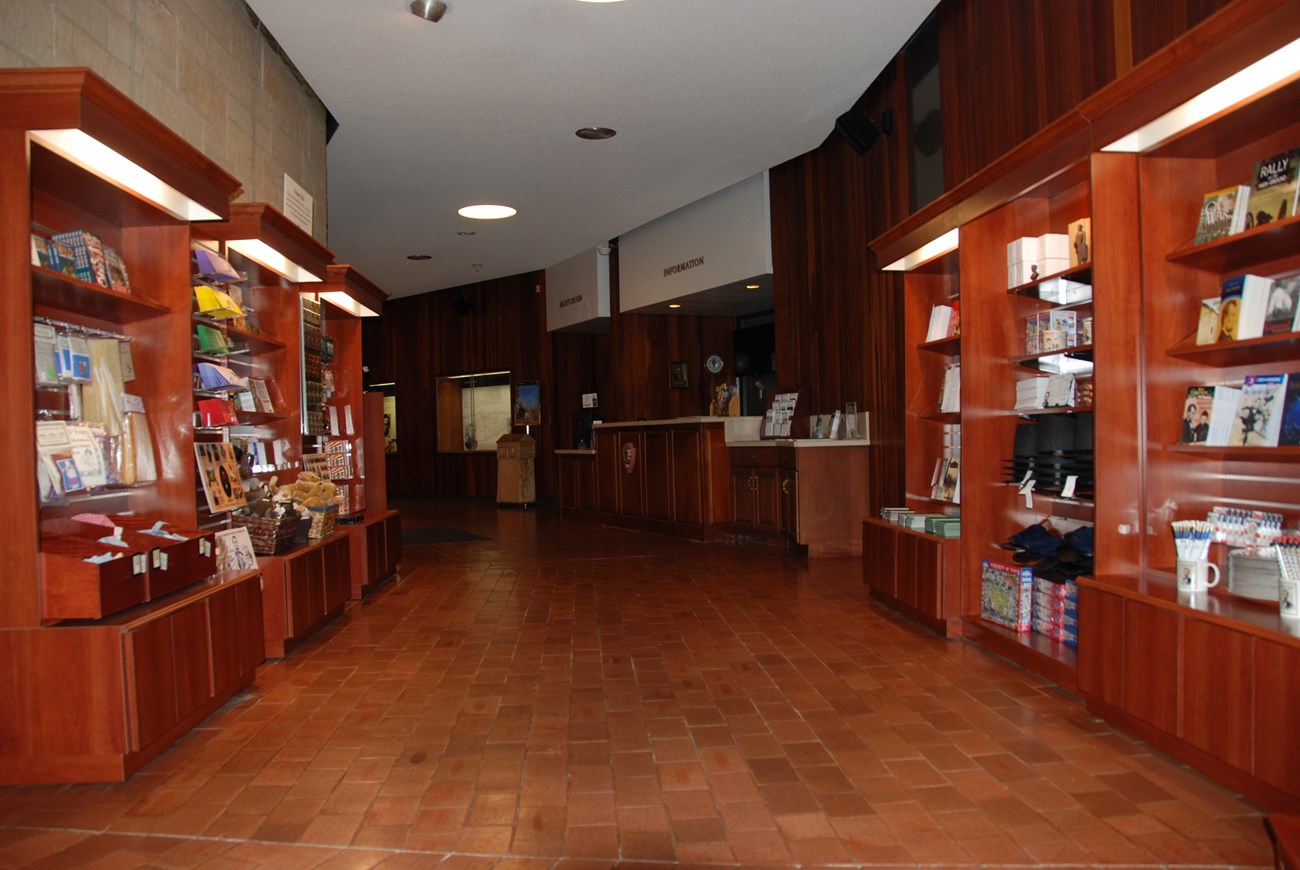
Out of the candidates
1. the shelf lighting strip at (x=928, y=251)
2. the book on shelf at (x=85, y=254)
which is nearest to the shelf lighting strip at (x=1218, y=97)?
the shelf lighting strip at (x=928, y=251)

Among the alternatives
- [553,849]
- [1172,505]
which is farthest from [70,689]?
[1172,505]

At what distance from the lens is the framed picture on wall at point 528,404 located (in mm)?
13297

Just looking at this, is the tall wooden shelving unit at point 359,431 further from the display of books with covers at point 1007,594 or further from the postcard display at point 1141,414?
the display of books with covers at point 1007,594

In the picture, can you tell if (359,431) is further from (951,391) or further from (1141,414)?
(1141,414)

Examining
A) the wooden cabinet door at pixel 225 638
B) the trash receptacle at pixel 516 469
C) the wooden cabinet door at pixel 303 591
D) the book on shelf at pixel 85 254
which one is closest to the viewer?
the book on shelf at pixel 85 254

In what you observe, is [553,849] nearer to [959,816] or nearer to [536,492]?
[959,816]

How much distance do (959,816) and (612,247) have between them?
9.80 m

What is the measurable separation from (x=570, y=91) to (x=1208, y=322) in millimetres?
4575

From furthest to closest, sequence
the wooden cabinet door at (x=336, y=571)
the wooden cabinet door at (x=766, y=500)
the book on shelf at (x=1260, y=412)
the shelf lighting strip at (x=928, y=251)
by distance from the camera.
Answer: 1. the wooden cabinet door at (x=766, y=500)
2. the wooden cabinet door at (x=336, y=571)
3. the shelf lighting strip at (x=928, y=251)
4. the book on shelf at (x=1260, y=412)

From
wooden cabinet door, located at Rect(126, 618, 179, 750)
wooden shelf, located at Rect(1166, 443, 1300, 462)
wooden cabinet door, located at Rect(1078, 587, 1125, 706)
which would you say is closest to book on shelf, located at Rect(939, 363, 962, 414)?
wooden shelf, located at Rect(1166, 443, 1300, 462)

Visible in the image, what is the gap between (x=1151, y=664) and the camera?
277 centimetres

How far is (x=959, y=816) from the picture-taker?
7.77 ft

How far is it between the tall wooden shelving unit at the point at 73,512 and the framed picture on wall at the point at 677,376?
8255mm

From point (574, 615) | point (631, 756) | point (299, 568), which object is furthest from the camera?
point (574, 615)
